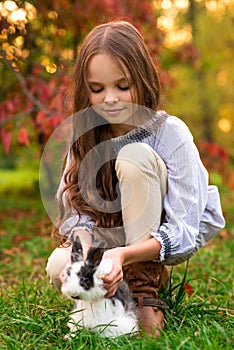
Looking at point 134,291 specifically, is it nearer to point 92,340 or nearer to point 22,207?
point 92,340

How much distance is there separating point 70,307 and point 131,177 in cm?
73

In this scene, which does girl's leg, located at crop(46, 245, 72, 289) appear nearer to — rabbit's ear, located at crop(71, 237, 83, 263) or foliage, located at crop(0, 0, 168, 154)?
rabbit's ear, located at crop(71, 237, 83, 263)

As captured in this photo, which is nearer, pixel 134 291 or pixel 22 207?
pixel 134 291

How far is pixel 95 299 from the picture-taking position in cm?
192

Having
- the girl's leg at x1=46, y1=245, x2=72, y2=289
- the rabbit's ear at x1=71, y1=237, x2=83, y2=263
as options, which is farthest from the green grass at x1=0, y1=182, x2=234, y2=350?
the rabbit's ear at x1=71, y1=237, x2=83, y2=263

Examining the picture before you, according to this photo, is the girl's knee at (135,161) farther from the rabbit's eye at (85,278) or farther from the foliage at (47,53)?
the foliage at (47,53)

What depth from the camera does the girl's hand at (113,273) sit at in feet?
6.11

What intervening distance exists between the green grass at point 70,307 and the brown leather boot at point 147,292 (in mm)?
67

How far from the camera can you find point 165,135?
2420 millimetres

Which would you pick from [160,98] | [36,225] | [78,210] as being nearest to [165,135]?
[160,98]

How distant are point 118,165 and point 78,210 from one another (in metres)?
0.34

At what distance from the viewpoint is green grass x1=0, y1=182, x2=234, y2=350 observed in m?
1.92

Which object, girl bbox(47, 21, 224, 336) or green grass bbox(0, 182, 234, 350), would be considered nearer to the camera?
green grass bbox(0, 182, 234, 350)

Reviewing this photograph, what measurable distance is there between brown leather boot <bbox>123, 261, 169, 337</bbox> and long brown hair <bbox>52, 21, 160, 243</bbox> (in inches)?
10.2
